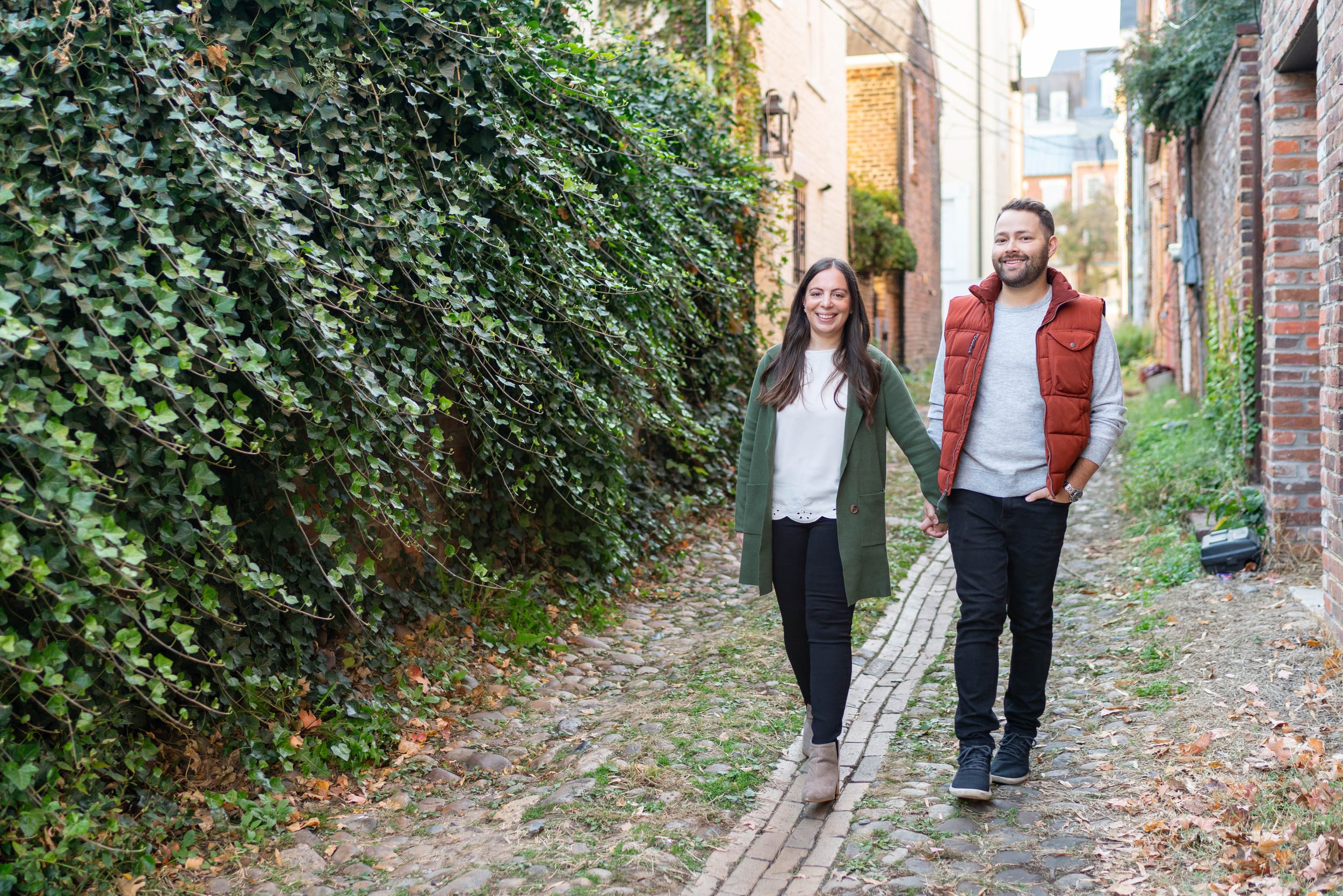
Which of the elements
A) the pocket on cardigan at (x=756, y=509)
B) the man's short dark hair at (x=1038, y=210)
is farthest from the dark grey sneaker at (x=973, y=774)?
the man's short dark hair at (x=1038, y=210)

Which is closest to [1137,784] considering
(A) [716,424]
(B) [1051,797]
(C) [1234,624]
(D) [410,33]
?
(B) [1051,797]

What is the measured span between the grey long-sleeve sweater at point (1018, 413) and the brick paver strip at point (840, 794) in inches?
46.4

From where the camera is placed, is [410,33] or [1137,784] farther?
[410,33]

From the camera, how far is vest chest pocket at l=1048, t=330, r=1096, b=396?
3.54 metres

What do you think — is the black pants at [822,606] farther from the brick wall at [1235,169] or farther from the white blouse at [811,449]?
the brick wall at [1235,169]

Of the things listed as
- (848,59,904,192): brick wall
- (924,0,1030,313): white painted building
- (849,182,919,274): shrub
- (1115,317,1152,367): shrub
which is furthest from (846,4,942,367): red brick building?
(924,0,1030,313): white painted building

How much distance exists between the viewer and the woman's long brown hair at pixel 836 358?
3754 millimetres

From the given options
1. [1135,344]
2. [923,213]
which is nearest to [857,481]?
[923,213]

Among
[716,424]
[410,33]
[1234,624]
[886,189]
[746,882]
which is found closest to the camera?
[746,882]

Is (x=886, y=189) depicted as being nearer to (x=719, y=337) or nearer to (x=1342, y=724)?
(x=719, y=337)

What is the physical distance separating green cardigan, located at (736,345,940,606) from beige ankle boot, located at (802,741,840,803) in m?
0.52

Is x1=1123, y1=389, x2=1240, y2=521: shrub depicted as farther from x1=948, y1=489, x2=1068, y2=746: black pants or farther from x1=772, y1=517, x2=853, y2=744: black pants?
x1=772, y1=517, x2=853, y2=744: black pants

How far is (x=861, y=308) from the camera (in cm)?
388

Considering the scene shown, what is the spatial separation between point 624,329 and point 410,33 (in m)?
1.89
